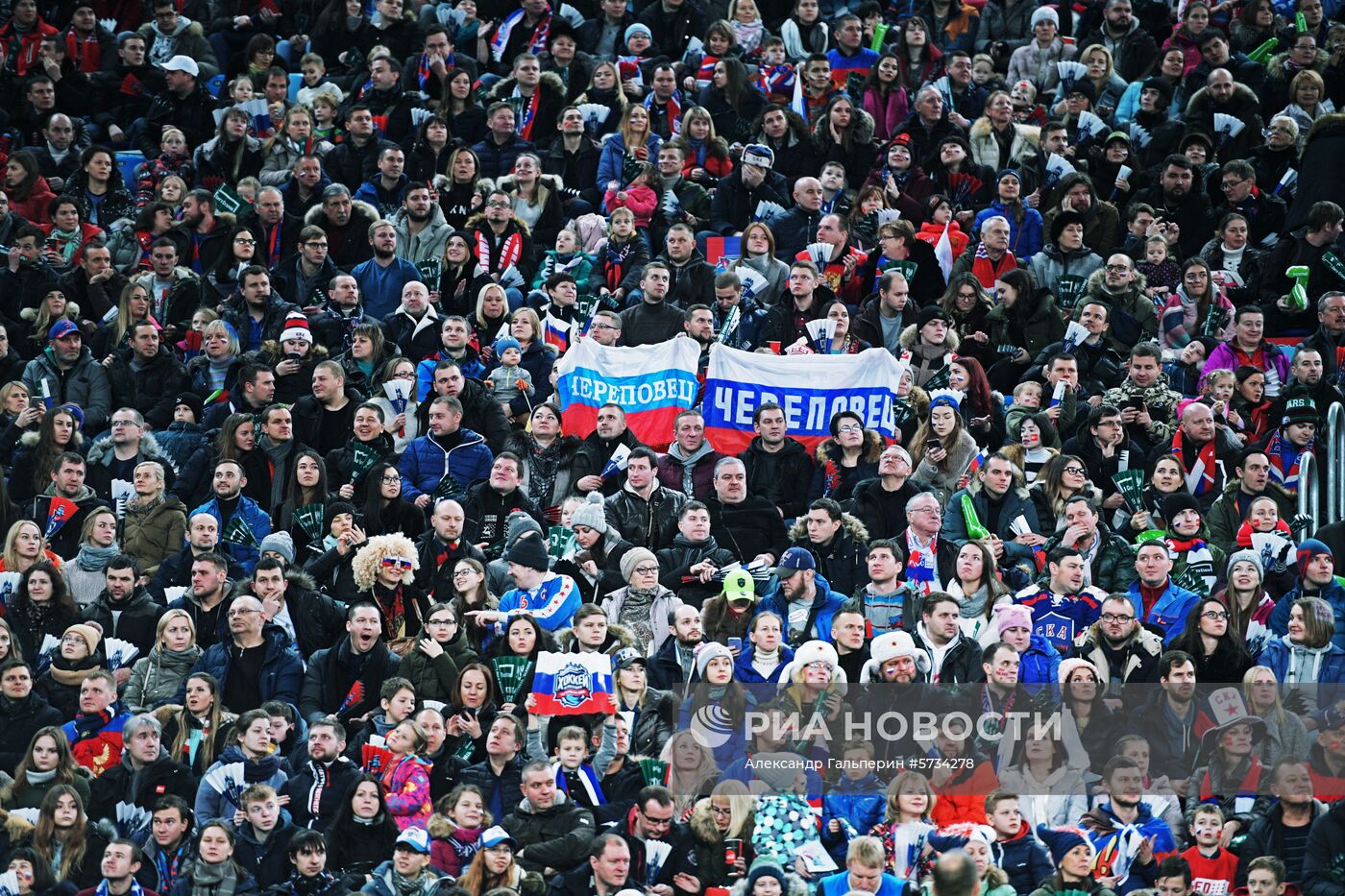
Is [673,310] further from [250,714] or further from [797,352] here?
[250,714]

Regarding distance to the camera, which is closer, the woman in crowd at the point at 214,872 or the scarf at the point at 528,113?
the woman in crowd at the point at 214,872

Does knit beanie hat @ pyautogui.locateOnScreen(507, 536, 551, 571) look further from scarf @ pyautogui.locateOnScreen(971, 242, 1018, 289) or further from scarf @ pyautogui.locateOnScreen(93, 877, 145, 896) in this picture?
scarf @ pyautogui.locateOnScreen(971, 242, 1018, 289)

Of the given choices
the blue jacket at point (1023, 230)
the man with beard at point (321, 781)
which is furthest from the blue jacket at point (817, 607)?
the blue jacket at point (1023, 230)

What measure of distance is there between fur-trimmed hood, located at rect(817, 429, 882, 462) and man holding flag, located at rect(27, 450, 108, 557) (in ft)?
15.5

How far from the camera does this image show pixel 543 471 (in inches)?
596

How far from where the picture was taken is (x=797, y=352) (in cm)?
1616

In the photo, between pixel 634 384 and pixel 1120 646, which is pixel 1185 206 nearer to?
pixel 634 384

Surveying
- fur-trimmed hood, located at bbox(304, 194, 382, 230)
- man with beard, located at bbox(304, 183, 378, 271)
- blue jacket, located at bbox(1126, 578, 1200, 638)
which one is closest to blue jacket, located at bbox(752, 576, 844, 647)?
blue jacket, located at bbox(1126, 578, 1200, 638)

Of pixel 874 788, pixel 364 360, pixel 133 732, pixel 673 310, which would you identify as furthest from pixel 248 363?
pixel 874 788

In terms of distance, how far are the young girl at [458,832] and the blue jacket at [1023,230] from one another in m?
7.61

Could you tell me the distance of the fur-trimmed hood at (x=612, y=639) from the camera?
1299 centimetres

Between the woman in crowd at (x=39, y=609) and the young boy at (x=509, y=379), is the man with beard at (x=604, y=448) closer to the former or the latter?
the young boy at (x=509, y=379)

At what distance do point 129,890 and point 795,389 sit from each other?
6.12 meters

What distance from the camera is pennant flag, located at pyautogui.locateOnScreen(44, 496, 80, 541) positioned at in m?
14.9
